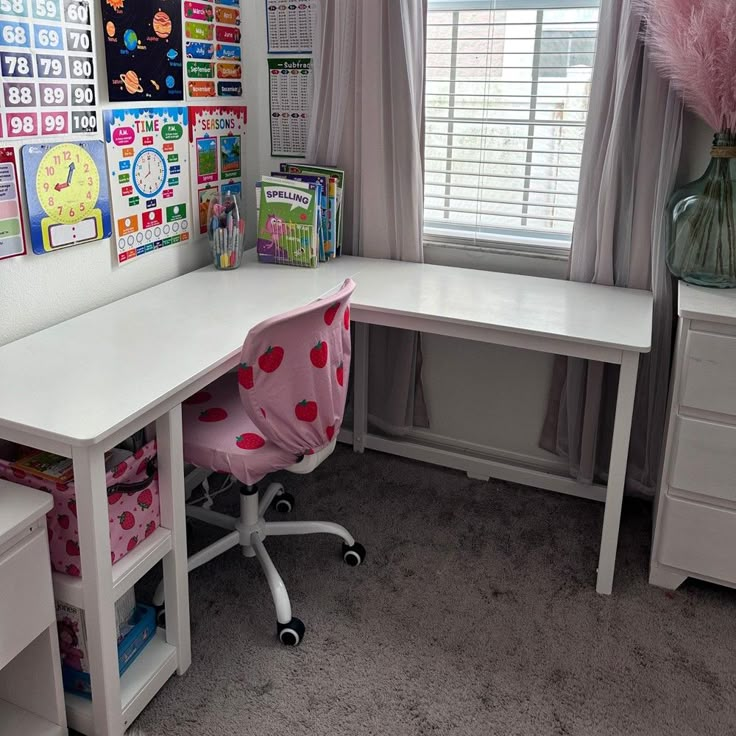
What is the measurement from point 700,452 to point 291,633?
3.80ft

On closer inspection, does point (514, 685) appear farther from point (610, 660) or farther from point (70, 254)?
point (70, 254)

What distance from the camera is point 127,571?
1.63 metres

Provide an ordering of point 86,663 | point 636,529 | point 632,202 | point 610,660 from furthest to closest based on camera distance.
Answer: point 636,529 → point 632,202 → point 610,660 → point 86,663

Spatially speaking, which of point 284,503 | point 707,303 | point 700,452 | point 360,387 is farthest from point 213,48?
point 700,452

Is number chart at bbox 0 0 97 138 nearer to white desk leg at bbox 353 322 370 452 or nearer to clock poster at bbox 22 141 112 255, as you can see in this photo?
clock poster at bbox 22 141 112 255

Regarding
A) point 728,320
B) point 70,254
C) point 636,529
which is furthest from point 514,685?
point 70,254

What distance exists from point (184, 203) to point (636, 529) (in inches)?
Result: 71.0

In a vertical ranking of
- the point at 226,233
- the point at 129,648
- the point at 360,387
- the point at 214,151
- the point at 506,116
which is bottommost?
the point at 129,648

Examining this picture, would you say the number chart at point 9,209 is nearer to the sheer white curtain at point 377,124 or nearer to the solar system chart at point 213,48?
the solar system chart at point 213,48

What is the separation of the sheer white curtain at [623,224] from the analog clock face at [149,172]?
129 centimetres

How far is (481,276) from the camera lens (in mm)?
2570

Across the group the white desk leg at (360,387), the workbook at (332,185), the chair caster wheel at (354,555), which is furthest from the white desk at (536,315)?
the chair caster wheel at (354,555)

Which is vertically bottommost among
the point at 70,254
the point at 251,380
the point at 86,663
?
the point at 86,663

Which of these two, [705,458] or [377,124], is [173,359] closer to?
[377,124]
